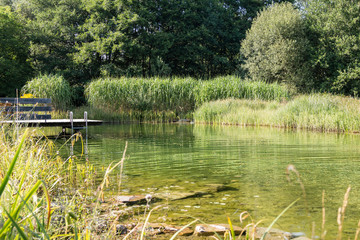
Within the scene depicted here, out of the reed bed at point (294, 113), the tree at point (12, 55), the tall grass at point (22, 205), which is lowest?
the tall grass at point (22, 205)

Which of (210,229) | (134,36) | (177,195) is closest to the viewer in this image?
(210,229)

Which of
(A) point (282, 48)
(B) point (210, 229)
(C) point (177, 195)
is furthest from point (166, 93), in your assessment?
(B) point (210, 229)

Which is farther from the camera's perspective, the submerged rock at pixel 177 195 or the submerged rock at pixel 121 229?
the submerged rock at pixel 177 195

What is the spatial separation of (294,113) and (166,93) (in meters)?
8.56

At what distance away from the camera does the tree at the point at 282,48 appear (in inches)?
1136

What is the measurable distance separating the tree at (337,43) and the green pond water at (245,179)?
21124 mm

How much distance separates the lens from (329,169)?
625 centimetres

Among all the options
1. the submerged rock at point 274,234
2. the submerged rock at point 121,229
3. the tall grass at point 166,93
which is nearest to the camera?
the submerged rock at point 274,234

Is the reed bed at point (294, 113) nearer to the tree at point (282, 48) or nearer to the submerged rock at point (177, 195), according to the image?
the submerged rock at point (177, 195)

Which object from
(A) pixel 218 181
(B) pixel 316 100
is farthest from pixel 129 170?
(B) pixel 316 100

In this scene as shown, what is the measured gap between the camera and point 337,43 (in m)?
29.2

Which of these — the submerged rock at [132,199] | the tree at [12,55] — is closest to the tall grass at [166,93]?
the tree at [12,55]

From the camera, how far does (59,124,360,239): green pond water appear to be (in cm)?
392

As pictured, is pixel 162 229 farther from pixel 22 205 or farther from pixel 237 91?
pixel 237 91
